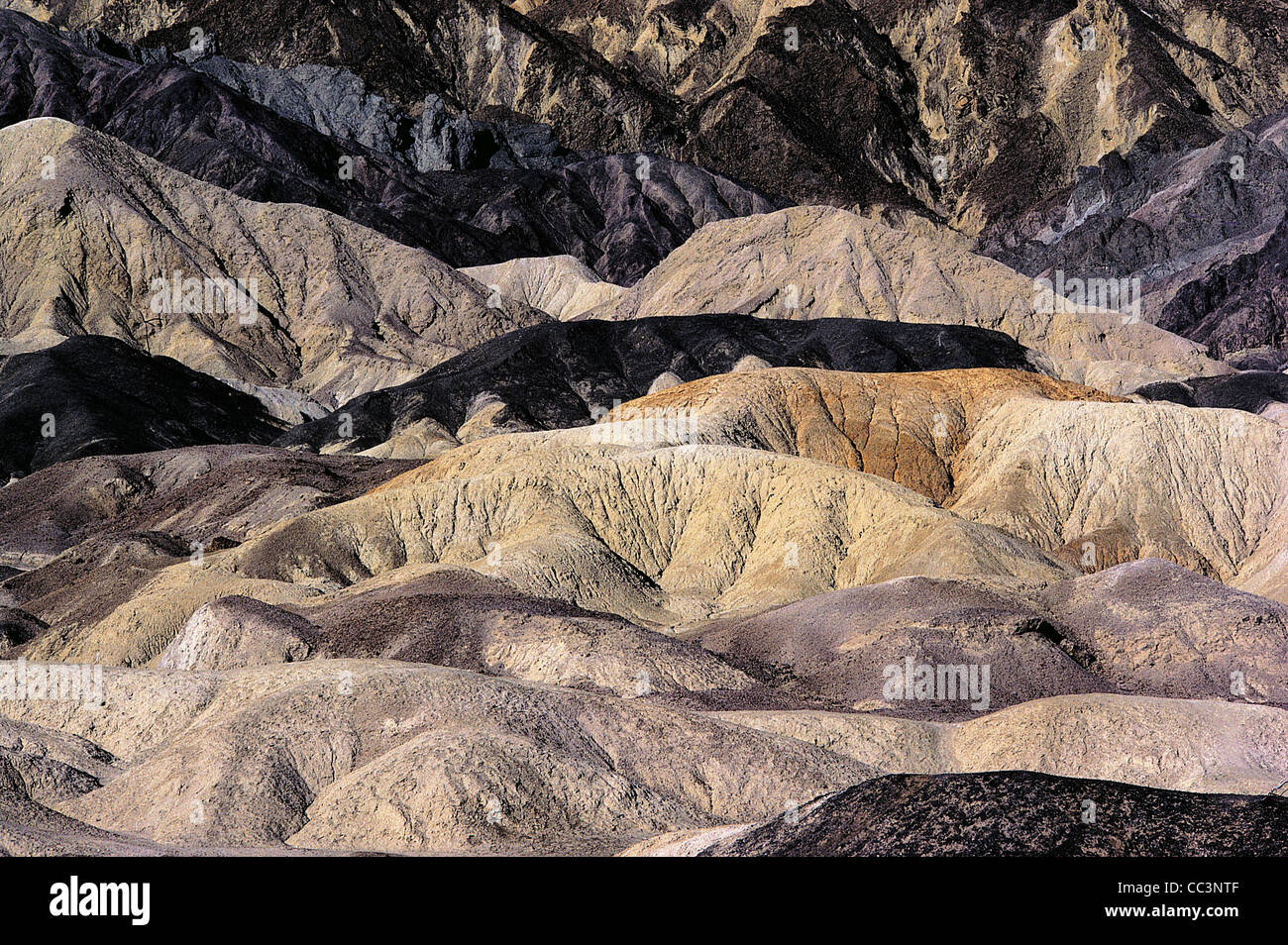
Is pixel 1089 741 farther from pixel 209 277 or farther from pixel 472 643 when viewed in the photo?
pixel 209 277

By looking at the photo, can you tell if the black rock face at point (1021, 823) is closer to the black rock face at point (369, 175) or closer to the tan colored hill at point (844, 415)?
the tan colored hill at point (844, 415)

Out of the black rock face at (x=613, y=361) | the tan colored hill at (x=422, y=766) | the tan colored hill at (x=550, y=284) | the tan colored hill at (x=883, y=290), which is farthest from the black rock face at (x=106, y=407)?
the tan colored hill at (x=422, y=766)

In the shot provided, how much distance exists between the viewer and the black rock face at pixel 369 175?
158 meters

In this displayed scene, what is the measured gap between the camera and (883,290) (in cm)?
11725

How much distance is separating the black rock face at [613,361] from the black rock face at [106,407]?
591 cm

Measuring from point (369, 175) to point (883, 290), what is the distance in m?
71.0

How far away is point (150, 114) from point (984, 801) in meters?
159

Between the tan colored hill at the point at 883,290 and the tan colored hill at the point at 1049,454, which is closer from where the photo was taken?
the tan colored hill at the point at 1049,454

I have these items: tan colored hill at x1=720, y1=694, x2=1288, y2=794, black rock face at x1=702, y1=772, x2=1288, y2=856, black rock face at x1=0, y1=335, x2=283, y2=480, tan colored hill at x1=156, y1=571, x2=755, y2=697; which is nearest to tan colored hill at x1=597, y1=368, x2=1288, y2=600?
tan colored hill at x1=156, y1=571, x2=755, y2=697

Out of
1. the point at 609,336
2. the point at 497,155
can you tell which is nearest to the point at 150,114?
the point at 497,155

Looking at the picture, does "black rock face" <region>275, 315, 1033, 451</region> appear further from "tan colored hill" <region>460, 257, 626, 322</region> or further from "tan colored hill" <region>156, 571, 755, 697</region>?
"tan colored hill" <region>156, 571, 755, 697</region>

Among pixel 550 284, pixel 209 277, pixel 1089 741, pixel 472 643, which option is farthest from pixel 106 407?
pixel 1089 741

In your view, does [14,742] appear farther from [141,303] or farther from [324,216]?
[324,216]
